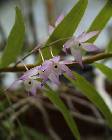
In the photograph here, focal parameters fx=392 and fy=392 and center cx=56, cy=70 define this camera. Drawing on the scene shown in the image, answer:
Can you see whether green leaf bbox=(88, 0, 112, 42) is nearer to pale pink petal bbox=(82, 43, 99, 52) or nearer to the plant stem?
the plant stem

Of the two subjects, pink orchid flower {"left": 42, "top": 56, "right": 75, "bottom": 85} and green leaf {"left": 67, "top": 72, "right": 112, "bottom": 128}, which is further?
green leaf {"left": 67, "top": 72, "right": 112, "bottom": 128}

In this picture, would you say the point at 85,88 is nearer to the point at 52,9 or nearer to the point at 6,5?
the point at 52,9

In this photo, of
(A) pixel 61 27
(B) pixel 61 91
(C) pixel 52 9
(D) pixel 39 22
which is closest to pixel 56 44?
(A) pixel 61 27

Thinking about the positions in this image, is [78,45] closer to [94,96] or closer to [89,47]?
A: [89,47]

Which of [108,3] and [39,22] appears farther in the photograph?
[39,22]

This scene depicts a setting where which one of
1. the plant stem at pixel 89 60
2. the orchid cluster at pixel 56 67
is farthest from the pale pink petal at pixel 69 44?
the plant stem at pixel 89 60

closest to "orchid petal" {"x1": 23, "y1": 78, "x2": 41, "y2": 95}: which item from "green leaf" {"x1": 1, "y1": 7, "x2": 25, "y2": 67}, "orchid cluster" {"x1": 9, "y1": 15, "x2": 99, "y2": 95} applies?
"orchid cluster" {"x1": 9, "y1": 15, "x2": 99, "y2": 95}

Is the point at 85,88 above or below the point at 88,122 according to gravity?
above

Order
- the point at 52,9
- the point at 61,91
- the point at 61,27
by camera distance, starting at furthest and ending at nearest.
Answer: the point at 52,9 < the point at 61,91 < the point at 61,27
